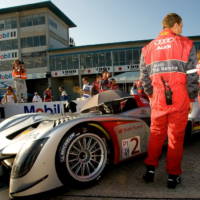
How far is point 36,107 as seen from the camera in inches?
271

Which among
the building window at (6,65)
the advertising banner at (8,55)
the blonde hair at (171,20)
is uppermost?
the advertising banner at (8,55)

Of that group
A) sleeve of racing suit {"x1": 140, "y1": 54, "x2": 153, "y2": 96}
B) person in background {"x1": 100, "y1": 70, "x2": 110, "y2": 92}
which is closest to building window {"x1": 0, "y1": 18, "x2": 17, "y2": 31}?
person in background {"x1": 100, "y1": 70, "x2": 110, "y2": 92}

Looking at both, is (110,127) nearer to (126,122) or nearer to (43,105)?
(126,122)

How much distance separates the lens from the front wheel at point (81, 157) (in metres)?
1.83

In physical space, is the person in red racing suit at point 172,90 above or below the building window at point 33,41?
below

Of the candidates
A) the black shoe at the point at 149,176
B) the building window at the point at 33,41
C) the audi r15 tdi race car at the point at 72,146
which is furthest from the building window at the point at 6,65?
the black shoe at the point at 149,176

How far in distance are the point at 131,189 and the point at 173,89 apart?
1017 millimetres

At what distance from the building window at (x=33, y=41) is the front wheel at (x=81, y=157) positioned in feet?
119

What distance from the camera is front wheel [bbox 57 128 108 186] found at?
6.00 ft

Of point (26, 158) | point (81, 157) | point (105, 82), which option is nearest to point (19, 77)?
point (105, 82)

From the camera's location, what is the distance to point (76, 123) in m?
1.93

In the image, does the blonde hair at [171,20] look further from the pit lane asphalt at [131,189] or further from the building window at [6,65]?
the building window at [6,65]

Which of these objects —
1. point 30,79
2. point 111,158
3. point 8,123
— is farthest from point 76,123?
point 30,79

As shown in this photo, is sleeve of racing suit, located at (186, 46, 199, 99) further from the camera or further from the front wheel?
the front wheel
